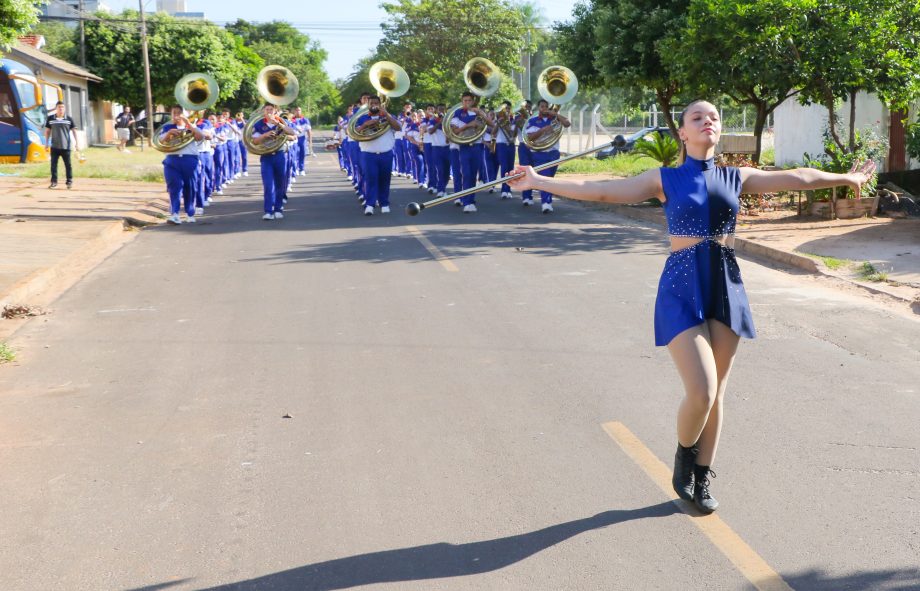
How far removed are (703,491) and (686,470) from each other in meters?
0.12

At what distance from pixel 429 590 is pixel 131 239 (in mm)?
12503

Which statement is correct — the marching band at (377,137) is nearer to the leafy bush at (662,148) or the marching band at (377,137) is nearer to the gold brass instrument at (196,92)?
the gold brass instrument at (196,92)

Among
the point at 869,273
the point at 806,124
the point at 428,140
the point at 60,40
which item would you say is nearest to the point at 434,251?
the point at 869,273

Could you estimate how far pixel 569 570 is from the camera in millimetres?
4035

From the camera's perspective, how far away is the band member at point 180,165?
16.4m

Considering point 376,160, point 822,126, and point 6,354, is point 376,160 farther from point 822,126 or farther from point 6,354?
point 822,126

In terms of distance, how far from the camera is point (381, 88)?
19.2m

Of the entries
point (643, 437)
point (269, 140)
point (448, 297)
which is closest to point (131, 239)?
point (269, 140)

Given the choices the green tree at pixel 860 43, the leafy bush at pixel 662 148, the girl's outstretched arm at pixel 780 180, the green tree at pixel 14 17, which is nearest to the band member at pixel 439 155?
the leafy bush at pixel 662 148

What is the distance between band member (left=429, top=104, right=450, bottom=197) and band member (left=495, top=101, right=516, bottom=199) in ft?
4.82

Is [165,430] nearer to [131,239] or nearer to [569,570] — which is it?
[569,570]

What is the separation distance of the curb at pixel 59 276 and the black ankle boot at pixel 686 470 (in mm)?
6125

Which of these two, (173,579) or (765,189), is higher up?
(765,189)

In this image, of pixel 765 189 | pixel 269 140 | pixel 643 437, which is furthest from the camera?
pixel 269 140
